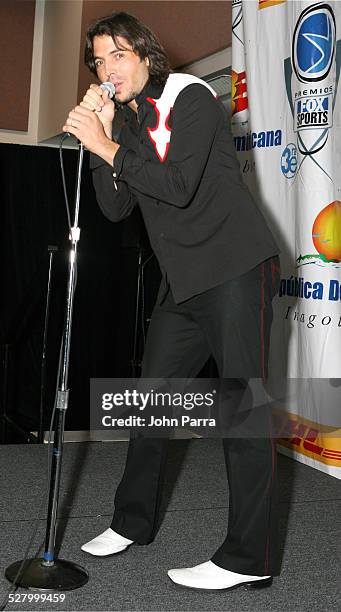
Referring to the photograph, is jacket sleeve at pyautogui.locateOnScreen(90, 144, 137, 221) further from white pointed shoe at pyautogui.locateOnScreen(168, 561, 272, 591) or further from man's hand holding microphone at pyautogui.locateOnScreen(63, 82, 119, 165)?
white pointed shoe at pyautogui.locateOnScreen(168, 561, 272, 591)

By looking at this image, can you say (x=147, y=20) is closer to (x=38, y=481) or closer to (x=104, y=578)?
(x=38, y=481)

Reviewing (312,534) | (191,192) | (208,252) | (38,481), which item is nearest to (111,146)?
(191,192)

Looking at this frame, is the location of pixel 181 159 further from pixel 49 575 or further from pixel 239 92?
pixel 239 92

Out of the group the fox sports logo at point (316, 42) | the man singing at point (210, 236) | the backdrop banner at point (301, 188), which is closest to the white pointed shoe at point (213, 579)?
the man singing at point (210, 236)

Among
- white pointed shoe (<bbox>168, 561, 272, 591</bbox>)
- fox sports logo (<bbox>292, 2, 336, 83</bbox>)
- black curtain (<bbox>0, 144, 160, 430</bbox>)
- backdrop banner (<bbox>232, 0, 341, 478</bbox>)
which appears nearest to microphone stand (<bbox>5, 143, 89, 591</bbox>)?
white pointed shoe (<bbox>168, 561, 272, 591</bbox>)

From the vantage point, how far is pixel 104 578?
1938mm

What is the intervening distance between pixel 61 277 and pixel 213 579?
11.3 ft

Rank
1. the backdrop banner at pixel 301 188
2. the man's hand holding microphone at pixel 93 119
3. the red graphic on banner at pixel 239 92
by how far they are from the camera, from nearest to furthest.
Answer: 1. the man's hand holding microphone at pixel 93 119
2. the backdrop banner at pixel 301 188
3. the red graphic on banner at pixel 239 92

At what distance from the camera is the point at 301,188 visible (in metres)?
3.31

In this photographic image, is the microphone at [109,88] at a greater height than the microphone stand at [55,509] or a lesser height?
greater

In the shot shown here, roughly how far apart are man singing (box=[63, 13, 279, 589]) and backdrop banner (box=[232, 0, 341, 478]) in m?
1.40

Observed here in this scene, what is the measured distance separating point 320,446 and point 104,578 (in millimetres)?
1564

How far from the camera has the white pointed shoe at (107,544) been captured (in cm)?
207

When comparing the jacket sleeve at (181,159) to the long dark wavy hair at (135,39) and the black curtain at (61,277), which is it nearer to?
the long dark wavy hair at (135,39)
